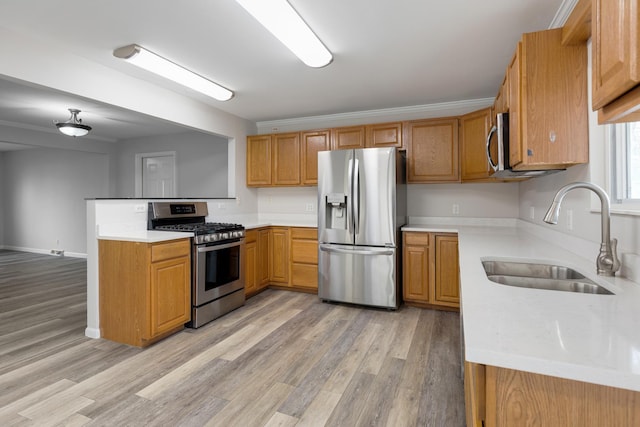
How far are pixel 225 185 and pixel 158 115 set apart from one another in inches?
84.7

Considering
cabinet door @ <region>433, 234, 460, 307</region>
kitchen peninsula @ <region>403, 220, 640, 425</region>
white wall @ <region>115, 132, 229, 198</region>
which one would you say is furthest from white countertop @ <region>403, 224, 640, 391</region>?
white wall @ <region>115, 132, 229, 198</region>

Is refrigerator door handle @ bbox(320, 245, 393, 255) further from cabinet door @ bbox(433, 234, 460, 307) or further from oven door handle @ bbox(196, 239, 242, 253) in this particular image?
oven door handle @ bbox(196, 239, 242, 253)

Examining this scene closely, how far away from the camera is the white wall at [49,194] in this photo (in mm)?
6422

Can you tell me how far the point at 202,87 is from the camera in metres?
3.12

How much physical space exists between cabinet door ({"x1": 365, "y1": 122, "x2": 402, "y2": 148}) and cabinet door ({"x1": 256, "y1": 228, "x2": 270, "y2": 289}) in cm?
175

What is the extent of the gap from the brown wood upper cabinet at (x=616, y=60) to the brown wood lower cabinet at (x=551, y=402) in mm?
655

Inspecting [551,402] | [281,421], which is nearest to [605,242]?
[551,402]

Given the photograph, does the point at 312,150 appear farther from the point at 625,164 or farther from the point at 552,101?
the point at 625,164

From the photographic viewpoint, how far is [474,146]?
3.34 m

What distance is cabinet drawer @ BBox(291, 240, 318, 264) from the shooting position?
4070mm

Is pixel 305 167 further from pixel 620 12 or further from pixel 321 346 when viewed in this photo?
pixel 620 12

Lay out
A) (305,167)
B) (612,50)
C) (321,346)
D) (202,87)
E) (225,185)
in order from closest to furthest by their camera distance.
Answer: (612,50), (321,346), (202,87), (305,167), (225,185)

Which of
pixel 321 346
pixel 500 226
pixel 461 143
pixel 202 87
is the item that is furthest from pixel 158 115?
pixel 500 226

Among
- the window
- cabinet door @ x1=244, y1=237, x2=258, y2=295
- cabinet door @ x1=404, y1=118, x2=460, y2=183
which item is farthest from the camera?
cabinet door @ x1=244, y1=237, x2=258, y2=295
